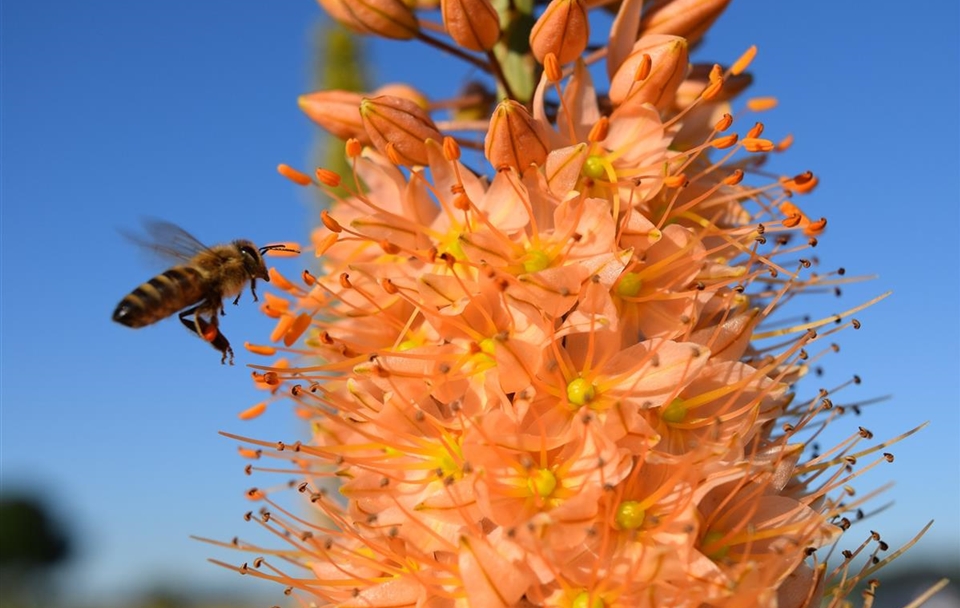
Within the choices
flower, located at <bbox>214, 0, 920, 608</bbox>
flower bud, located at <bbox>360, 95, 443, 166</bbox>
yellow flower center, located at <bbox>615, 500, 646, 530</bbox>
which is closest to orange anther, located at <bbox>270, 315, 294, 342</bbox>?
flower, located at <bbox>214, 0, 920, 608</bbox>

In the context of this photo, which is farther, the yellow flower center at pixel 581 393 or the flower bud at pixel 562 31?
the flower bud at pixel 562 31

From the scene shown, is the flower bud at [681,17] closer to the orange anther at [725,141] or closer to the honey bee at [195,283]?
the orange anther at [725,141]

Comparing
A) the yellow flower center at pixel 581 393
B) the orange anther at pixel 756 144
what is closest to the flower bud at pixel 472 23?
the orange anther at pixel 756 144

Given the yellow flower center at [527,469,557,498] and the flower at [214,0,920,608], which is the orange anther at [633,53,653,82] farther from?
the yellow flower center at [527,469,557,498]

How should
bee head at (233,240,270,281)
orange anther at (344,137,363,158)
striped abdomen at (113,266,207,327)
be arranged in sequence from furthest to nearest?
1. bee head at (233,240,270,281)
2. striped abdomen at (113,266,207,327)
3. orange anther at (344,137,363,158)

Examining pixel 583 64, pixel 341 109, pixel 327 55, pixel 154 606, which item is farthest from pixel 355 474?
pixel 154 606

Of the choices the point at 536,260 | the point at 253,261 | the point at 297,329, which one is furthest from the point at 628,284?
the point at 253,261
